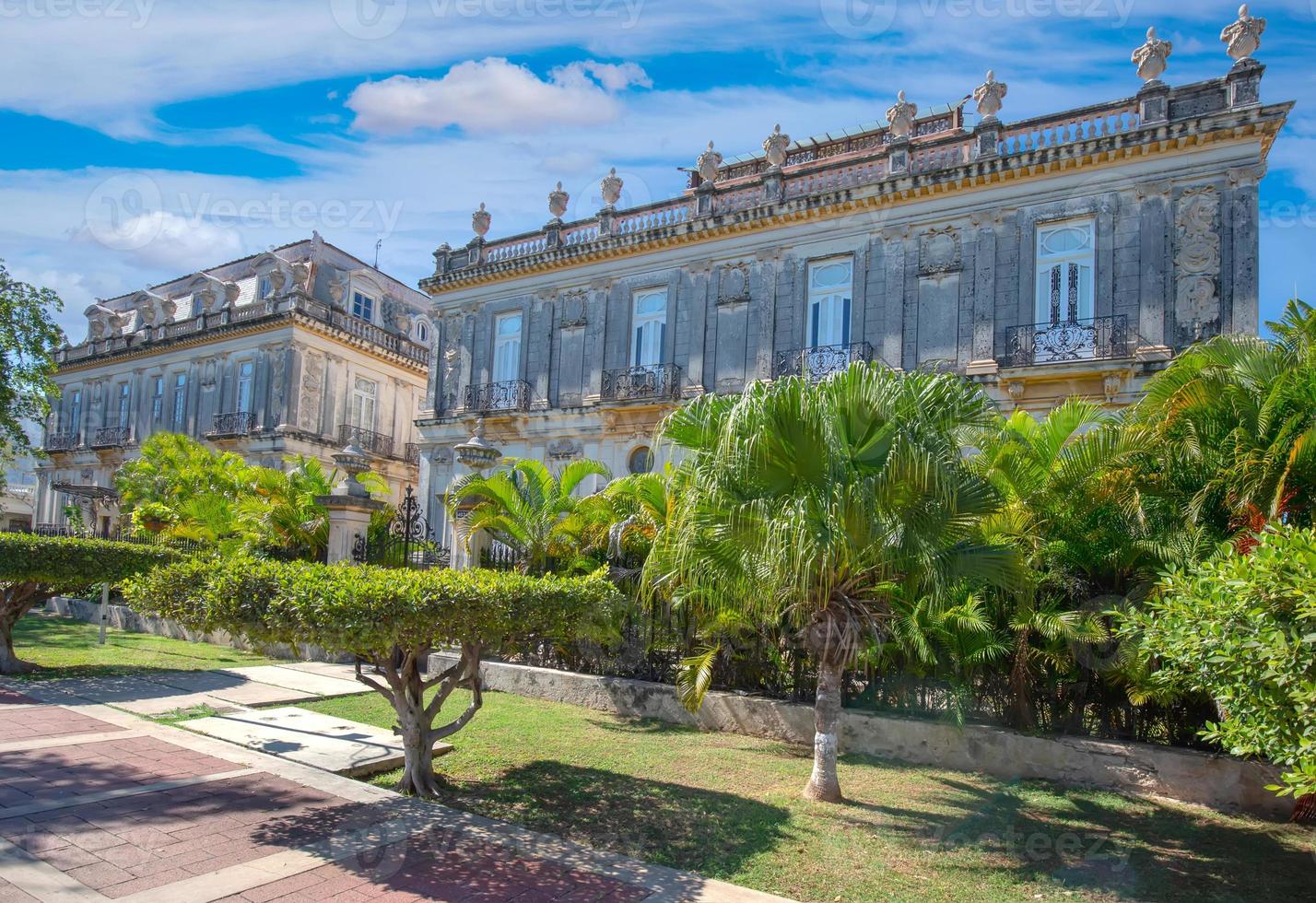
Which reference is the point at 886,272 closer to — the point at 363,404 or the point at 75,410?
the point at 363,404

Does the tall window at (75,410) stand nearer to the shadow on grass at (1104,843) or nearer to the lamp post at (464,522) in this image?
the lamp post at (464,522)

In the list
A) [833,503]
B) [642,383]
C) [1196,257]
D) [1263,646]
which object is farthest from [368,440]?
[1263,646]

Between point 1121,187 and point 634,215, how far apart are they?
1101 centimetres

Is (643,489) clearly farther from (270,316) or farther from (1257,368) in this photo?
(270,316)

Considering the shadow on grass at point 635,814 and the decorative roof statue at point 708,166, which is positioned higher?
the decorative roof statue at point 708,166

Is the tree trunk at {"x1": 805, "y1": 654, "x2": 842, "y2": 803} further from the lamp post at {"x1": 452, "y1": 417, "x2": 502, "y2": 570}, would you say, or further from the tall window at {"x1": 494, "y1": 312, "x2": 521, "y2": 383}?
the tall window at {"x1": 494, "y1": 312, "x2": 521, "y2": 383}

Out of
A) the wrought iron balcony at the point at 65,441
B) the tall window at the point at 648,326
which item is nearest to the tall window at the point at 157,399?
the wrought iron balcony at the point at 65,441

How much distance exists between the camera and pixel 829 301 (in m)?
18.7

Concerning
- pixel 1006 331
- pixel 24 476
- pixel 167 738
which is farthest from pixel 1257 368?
pixel 24 476

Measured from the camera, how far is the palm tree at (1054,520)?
26.8 feet

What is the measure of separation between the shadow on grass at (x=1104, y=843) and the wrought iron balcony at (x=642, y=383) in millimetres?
13357

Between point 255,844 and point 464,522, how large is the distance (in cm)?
817

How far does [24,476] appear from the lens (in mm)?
59844

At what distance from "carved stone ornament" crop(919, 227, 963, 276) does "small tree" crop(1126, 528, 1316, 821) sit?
1310 cm
